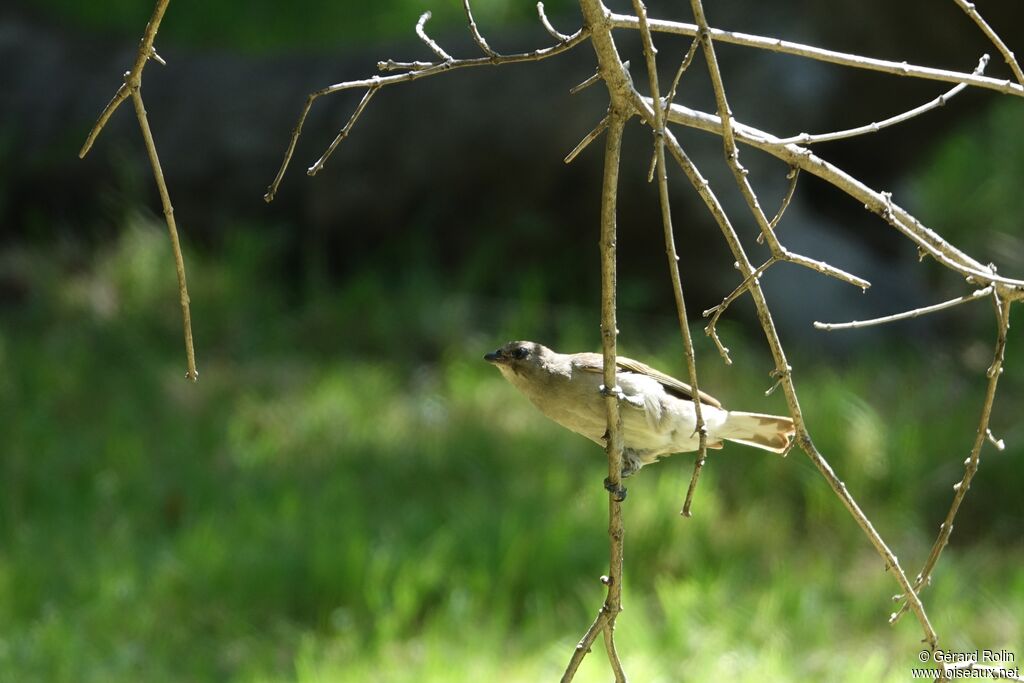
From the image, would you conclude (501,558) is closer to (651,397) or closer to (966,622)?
(966,622)

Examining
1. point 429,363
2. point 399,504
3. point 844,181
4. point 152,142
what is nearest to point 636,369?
point 844,181

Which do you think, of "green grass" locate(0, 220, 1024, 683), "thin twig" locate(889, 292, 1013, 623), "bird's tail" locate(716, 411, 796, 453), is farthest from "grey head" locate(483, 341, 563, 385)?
"green grass" locate(0, 220, 1024, 683)

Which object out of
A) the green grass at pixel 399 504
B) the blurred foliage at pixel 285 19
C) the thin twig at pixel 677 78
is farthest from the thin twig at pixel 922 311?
the blurred foliage at pixel 285 19

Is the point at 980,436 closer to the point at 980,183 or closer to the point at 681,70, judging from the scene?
the point at 681,70

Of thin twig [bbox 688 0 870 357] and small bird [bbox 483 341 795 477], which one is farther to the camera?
small bird [bbox 483 341 795 477]

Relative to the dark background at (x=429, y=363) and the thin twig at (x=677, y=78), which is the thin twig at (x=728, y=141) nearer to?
the thin twig at (x=677, y=78)

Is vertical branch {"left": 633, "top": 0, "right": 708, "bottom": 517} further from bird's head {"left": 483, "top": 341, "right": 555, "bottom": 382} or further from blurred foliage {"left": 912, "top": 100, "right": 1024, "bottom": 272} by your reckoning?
blurred foliage {"left": 912, "top": 100, "right": 1024, "bottom": 272}
